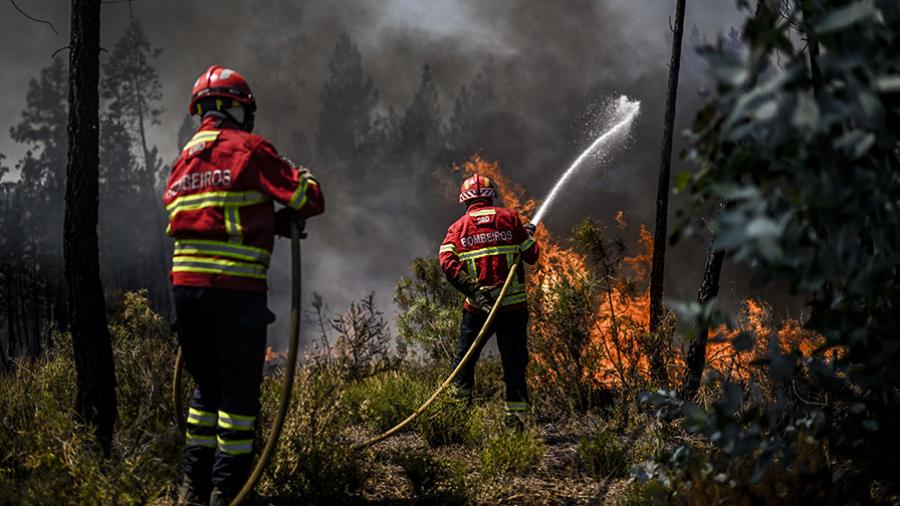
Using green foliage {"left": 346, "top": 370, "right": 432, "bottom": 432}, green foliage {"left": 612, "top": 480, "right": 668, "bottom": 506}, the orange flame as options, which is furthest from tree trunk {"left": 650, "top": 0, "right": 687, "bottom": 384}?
green foliage {"left": 612, "top": 480, "right": 668, "bottom": 506}

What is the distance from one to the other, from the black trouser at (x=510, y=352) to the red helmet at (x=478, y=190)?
3.60 ft

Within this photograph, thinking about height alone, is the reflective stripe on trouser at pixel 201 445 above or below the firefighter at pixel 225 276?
below

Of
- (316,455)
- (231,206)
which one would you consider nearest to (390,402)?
(316,455)

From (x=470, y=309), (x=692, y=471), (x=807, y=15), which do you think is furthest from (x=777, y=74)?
(x=470, y=309)

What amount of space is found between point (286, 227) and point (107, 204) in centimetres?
3721

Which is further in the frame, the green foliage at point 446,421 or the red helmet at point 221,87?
the green foliage at point 446,421

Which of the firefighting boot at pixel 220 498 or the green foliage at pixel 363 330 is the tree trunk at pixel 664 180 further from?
the firefighting boot at pixel 220 498

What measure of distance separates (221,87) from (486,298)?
10.5ft

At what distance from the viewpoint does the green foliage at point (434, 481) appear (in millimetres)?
3783

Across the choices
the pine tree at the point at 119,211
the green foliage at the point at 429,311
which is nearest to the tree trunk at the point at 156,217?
the pine tree at the point at 119,211

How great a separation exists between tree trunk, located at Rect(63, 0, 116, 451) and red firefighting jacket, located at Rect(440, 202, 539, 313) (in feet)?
9.65

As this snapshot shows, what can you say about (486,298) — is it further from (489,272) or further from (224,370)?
(224,370)

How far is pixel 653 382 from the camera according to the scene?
6305 mm

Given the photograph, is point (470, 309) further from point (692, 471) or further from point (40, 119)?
point (40, 119)
